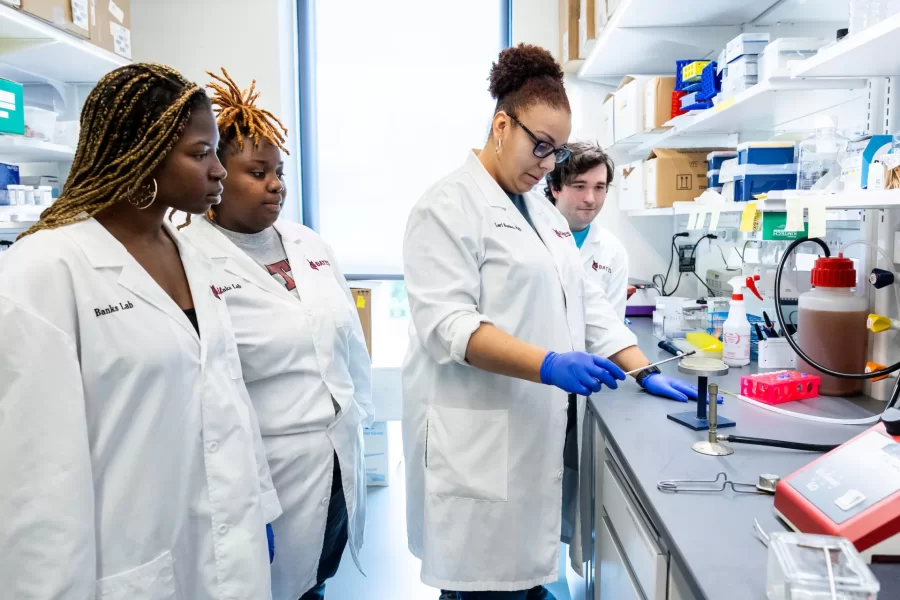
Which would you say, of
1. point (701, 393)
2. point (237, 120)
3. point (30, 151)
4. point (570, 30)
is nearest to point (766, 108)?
point (701, 393)

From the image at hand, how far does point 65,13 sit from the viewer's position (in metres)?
2.33

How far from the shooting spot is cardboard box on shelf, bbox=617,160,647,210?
273 cm

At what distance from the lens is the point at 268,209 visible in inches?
57.6

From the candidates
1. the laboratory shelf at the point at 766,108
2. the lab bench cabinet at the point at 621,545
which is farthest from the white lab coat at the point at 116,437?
the laboratory shelf at the point at 766,108

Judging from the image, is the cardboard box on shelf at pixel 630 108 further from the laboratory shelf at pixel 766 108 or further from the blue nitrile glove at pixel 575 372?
the blue nitrile glove at pixel 575 372

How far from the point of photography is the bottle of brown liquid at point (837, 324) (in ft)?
4.72

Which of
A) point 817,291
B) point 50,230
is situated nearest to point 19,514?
point 50,230

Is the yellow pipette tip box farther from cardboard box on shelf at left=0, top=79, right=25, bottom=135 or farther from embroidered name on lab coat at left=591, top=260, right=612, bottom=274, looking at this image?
cardboard box on shelf at left=0, top=79, right=25, bottom=135

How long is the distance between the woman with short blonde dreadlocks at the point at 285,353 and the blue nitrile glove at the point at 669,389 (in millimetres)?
757

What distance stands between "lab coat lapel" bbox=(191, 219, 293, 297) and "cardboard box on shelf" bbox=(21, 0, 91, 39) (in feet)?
4.56

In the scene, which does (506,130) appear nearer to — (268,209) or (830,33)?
(268,209)

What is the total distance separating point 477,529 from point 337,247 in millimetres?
2771

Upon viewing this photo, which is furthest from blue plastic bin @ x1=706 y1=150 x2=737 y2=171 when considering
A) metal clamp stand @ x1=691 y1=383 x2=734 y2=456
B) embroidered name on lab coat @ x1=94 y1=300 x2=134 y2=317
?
embroidered name on lab coat @ x1=94 y1=300 x2=134 y2=317

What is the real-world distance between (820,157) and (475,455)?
1.19 metres
